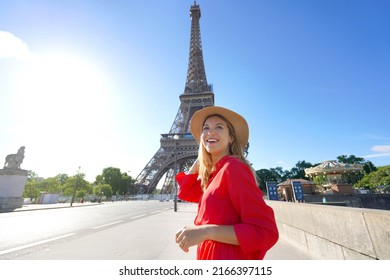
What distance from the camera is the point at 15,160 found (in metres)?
18.0

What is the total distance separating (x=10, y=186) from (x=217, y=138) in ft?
77.7

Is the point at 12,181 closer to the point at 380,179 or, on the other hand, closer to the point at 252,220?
the point at 252,220

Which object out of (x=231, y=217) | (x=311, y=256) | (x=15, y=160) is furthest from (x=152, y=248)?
(x=15, y=160)

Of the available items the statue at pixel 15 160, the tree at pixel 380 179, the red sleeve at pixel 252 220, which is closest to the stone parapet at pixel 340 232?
the red sleeve at pixel 252 220

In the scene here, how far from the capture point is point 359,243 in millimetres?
2328

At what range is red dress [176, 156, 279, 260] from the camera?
3.08 feet

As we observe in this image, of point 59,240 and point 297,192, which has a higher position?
point 297,192

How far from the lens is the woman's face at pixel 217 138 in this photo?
4.71 feet

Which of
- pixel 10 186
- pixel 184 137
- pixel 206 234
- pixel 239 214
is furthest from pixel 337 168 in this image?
pixel 10 186

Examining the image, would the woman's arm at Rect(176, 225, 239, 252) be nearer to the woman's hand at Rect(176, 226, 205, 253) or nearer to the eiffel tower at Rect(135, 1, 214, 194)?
the woman's hand at Rect(176, 226, 205, 253)

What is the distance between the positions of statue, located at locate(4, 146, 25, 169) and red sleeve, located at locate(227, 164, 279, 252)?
78.9 ft
